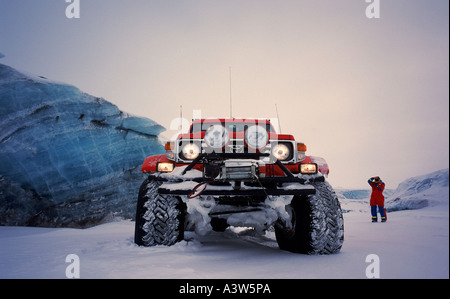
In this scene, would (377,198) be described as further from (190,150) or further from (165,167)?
(165,167)

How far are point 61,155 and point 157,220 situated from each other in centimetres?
1233

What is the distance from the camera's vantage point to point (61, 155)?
1377cm

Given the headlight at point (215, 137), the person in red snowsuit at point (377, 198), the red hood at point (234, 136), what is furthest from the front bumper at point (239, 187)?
the person in red snowsuit at point (377, 198)

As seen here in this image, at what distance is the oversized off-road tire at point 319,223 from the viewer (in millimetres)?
3254

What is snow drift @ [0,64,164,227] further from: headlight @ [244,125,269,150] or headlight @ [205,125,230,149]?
headlight @ [244,125,269,150]

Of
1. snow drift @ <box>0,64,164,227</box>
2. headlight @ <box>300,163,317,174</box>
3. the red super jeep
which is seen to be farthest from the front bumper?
snow drift @ <box>0,64,164,227</box>

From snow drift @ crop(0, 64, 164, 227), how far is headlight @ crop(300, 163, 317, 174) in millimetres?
13105

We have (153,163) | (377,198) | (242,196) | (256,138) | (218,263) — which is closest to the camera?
(218,263)

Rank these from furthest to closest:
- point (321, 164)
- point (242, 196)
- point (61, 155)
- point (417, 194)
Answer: point (61, 155) < point (417, 194) < point (321, 164) < point (242, 196)

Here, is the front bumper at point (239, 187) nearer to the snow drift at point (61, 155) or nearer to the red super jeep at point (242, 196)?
the red super jeep at point (242, 196)

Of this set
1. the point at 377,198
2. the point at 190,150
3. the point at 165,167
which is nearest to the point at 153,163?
the point at 165,167
